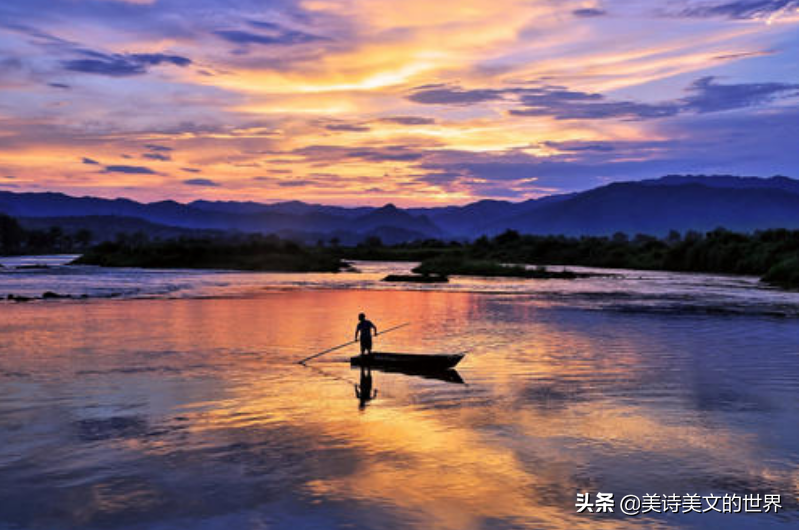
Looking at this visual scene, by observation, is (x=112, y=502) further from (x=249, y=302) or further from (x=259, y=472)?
(x=249, y=302)

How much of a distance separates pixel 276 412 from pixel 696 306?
148 feet

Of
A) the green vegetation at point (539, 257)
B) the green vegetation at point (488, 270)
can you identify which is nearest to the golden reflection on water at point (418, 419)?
the green vegetation at point (539, 257)

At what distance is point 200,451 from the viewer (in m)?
16.0

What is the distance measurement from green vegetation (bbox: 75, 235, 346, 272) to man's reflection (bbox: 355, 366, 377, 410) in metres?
90.6

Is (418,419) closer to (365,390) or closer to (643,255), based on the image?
(365,390)

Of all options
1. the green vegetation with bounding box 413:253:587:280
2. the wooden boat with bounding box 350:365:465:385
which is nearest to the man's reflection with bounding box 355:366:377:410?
the wooden boat with bounding box 350:365:465:385

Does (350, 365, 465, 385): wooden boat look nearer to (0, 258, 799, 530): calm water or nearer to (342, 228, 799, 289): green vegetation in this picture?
(0, 258, 799, 530): calm water

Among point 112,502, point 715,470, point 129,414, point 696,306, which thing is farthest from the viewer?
point 696,306

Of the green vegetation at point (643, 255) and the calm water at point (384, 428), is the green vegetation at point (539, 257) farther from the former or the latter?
the calm water at point (384, 428)

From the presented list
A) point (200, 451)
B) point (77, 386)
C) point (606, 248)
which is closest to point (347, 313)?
point (77, 386)

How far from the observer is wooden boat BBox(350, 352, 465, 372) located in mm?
25469

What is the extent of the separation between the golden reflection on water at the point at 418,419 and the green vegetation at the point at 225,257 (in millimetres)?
81025

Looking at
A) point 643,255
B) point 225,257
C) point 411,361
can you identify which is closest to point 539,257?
point 643,255

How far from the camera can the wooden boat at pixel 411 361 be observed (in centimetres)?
Result: 2547
